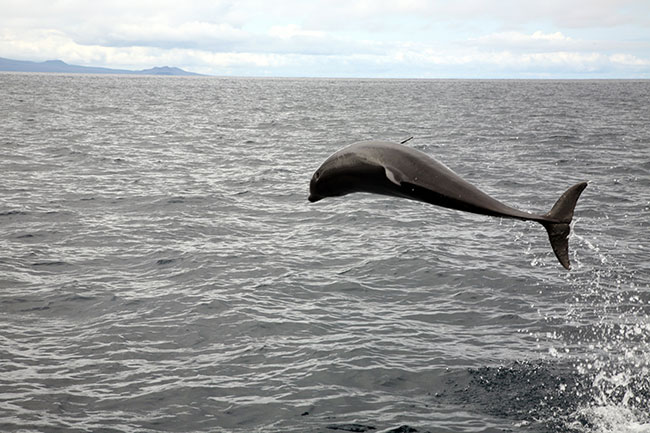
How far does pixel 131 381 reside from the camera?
12.1m

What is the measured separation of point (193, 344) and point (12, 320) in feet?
14.8

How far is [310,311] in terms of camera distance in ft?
51.1

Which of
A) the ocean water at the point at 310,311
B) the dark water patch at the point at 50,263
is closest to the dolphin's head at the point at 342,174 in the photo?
the ocean water at the point at 310,311

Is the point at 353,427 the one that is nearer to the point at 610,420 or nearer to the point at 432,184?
the point at 610,420

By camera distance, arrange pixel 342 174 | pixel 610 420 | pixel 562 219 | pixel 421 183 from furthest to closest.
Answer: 1. pixel 610 420
2. pixel 342 174
3. pixel 562 219
4. pixel 421 183

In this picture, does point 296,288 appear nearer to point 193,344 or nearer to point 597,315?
point 193,344

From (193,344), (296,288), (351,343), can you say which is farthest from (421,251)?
(193,344)

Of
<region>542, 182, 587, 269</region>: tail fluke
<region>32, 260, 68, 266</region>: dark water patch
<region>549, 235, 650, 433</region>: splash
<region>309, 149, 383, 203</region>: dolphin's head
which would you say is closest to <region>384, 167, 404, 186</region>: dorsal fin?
<region>309, 149, 383, 203</region>: dolphin's head

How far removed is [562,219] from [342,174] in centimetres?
240

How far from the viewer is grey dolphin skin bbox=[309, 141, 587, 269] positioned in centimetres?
626

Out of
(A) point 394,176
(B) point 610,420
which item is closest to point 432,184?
(A) point 394,176

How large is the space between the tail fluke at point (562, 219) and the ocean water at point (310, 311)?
4.92 metres

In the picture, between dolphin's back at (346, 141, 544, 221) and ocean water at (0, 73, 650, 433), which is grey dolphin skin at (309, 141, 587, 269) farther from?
ocean water at (0, 73, 650, 433)

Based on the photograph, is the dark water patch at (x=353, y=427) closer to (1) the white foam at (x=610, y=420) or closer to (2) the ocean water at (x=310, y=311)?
(2) the ocean water at (x=310, y=311)
